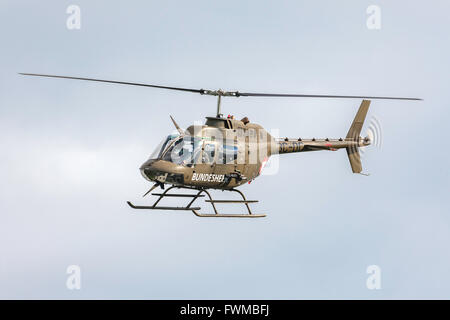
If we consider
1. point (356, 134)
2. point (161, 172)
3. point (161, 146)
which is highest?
point (356, 134)

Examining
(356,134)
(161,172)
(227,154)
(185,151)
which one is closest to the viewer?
(161,172)

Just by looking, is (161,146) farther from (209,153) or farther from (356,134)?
(356,134)

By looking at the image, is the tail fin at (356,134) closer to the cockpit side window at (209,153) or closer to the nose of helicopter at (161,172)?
the cockpit side window at (209,153)

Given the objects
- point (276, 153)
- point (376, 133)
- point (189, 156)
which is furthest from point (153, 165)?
point (376, 133)

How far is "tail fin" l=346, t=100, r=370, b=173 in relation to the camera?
28.2 meters

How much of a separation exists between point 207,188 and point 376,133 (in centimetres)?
833

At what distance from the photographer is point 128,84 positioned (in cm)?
2156

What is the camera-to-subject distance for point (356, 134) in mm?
28344

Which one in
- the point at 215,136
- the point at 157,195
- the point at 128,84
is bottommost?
the point at 157,195

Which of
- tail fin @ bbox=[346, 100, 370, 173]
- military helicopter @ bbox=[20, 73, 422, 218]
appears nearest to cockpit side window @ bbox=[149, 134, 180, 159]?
military helicopter @ bbox=[20, 73, 422, 218]

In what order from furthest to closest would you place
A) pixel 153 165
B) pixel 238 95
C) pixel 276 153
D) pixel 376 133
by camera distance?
pixel 376 133 → pixel 276 153 → pixel 238 95 → pixel 153 165

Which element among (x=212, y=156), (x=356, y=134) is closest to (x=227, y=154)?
(x=212, y=156)

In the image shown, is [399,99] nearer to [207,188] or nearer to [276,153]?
[276,153]

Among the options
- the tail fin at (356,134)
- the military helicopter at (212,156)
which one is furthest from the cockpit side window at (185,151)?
the tail fin at (356,134)
